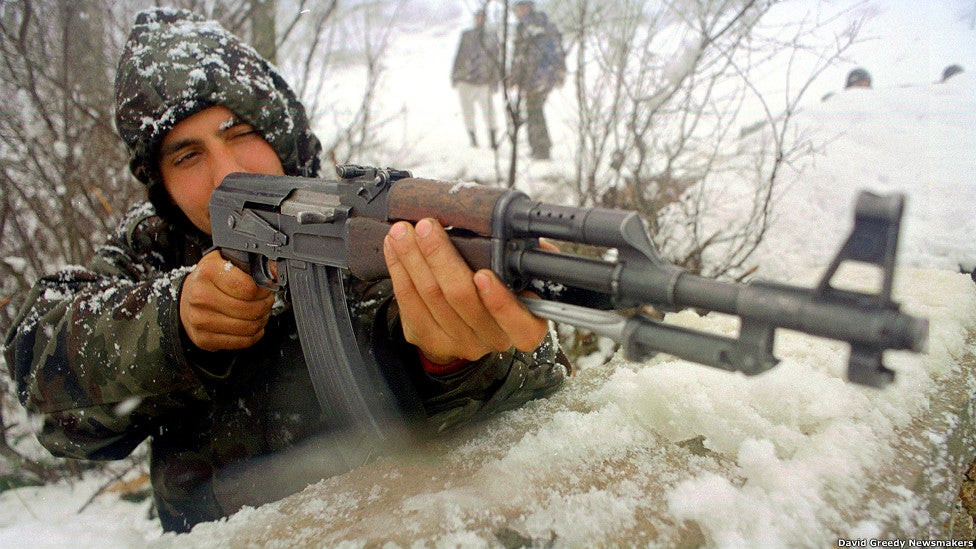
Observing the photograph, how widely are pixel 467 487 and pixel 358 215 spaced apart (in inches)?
27.1

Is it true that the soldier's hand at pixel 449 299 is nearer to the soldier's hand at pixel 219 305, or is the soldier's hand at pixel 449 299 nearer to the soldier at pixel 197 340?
the soldier at pixel 197 340

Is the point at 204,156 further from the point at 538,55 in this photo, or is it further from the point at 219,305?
the point at 538,55

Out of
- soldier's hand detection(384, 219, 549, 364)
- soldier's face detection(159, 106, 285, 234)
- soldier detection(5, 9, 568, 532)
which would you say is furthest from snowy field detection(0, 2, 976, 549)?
soldier's face detection(159, 106, 285, 234)

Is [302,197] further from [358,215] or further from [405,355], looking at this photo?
[405,355]

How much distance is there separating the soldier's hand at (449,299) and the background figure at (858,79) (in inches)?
149

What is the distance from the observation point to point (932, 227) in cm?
320

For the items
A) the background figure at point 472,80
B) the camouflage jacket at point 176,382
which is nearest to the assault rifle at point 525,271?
the camouflage jacket at point 176,382

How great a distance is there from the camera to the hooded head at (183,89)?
1.94 meters

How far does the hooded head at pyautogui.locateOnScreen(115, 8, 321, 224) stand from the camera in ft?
6.37

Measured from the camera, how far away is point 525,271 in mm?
1077

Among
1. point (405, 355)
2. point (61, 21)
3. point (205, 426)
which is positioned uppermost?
point (61, 21)

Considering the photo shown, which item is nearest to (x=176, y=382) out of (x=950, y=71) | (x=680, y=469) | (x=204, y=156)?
(x=204, y=156)

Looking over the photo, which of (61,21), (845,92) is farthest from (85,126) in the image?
(845,92)

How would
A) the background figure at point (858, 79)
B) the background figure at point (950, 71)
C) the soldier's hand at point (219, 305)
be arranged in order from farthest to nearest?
the background figure at point (858, 79)
the background figure at point (950, 71)
the soldier's hand at point (219, 305)
